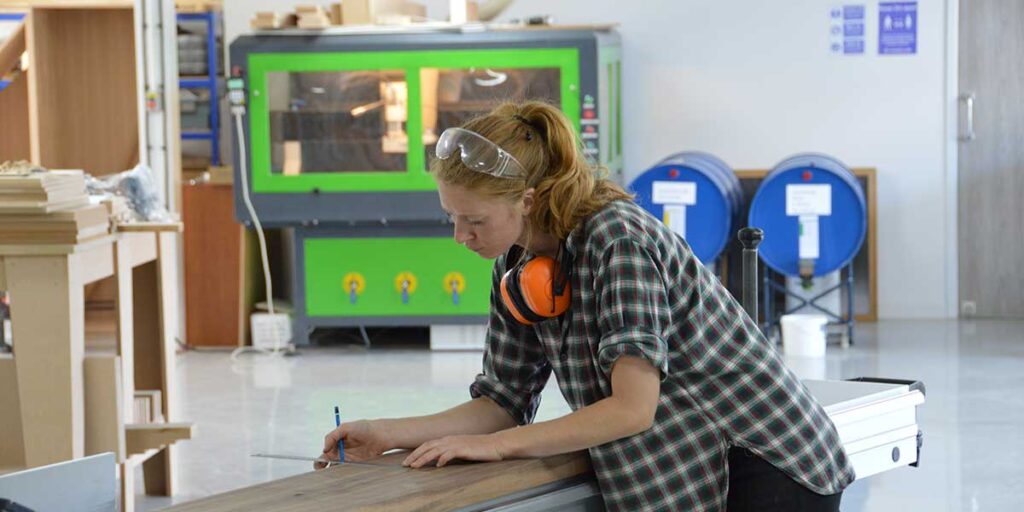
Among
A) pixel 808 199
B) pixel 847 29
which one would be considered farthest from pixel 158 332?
pixel 847 29

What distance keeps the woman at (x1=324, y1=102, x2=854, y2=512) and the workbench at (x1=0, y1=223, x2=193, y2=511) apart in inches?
67.7

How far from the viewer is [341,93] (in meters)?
7.52

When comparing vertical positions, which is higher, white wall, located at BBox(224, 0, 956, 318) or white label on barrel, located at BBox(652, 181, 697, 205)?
white wall, located at BBox(224, 0, 956, 318)

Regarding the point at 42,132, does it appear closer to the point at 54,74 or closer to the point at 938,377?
the point at 54,74

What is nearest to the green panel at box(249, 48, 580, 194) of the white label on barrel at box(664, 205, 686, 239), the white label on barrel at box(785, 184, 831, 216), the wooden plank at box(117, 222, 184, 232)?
the white label on barrel at box(664, 205, 686, 239)

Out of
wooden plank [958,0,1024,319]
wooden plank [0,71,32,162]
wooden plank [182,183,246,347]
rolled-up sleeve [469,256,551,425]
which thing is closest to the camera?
rolled-up sleeve [469,256,551,425]

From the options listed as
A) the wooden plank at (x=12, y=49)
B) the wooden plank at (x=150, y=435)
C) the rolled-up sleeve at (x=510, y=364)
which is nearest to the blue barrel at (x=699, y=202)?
the wooden plank at (x=150, y=435)

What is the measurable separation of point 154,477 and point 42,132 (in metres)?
4.57

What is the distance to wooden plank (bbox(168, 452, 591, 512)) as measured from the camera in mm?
2016

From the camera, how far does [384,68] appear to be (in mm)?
7410

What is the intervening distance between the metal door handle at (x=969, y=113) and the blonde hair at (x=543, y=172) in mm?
6561

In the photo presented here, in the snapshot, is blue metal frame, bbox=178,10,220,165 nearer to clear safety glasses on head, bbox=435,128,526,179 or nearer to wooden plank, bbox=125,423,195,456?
wooden plank, bbox=125,423,195,456

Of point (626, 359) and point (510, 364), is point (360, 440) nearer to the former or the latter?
point (510, 364)

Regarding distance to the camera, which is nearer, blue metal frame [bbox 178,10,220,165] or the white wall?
blue metal frame [bbox 178,10,220,165]
